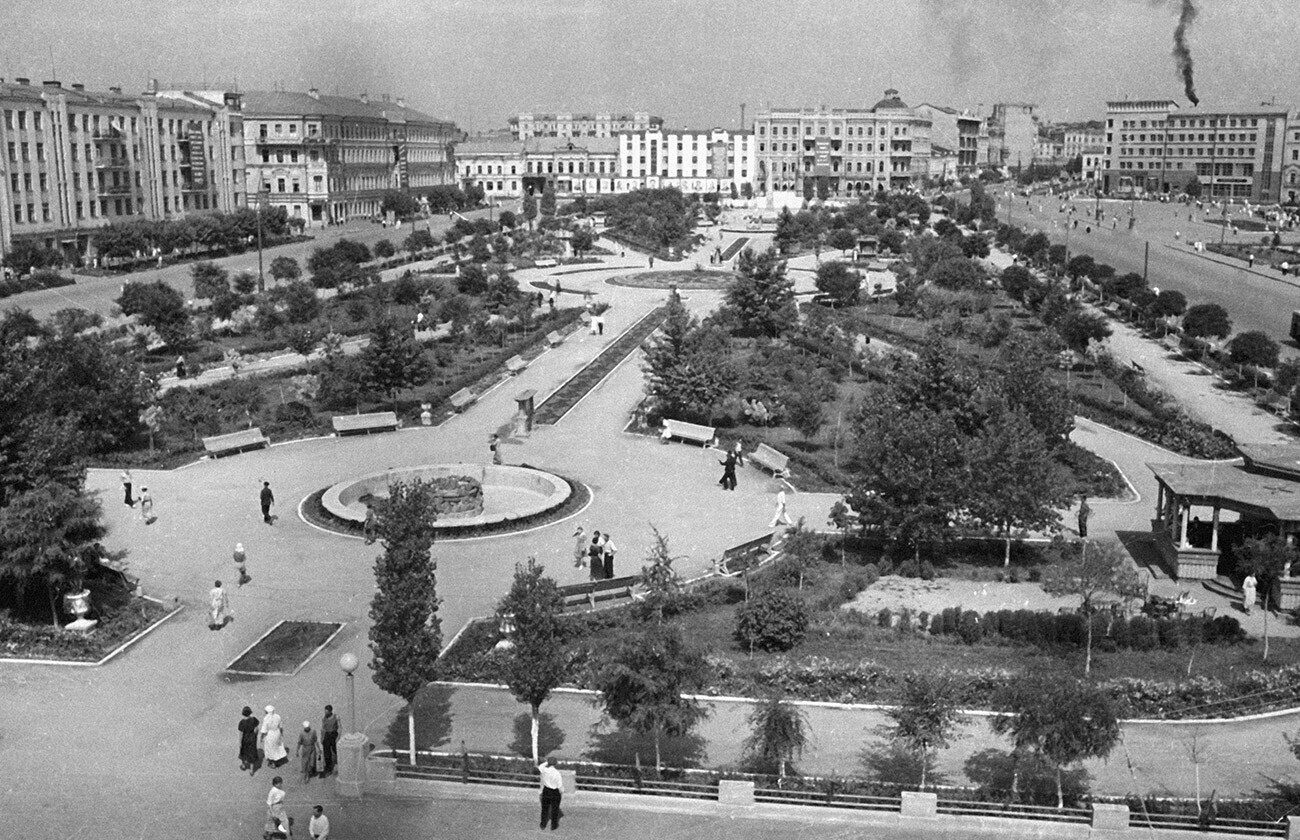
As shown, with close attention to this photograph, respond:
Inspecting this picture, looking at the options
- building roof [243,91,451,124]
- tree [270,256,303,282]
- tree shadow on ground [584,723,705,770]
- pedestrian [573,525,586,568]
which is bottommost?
tree shadow on ground [584,723,705,770]

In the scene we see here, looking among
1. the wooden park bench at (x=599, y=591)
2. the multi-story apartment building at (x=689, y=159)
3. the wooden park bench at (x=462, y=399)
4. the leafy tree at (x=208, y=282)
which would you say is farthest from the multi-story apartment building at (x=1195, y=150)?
the wooden park bench at (x=599, y=591)

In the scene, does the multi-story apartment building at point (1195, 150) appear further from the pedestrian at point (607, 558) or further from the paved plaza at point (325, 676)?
the pedestrian at point (607, 558)

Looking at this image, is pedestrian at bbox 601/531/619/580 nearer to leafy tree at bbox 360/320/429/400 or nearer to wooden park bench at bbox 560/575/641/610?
wooden park bench at bbox 560/575/641/610

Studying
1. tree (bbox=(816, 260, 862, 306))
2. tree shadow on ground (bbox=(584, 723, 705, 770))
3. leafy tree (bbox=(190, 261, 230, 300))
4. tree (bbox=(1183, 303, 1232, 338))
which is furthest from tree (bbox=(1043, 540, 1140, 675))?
leafy tree (bbox=(190, 261, 230, 300))

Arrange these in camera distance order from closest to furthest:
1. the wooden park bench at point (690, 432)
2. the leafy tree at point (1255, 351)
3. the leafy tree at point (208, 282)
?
the wooden park bench at point (690, 432), the leafy tree at point (1255, 351), the leafy tree at point (208, 282)

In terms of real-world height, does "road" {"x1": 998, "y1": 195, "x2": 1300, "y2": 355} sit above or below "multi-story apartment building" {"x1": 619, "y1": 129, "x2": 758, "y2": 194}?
below

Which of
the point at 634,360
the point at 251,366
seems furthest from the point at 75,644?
the point at 634,360
